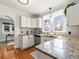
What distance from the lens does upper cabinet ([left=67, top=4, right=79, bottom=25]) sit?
1.81 metres

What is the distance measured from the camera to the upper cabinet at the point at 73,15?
1.81m

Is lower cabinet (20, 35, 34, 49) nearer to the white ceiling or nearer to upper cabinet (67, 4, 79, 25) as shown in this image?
the white ceiling

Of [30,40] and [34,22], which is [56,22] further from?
[30,40]

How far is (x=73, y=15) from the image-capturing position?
1887mm

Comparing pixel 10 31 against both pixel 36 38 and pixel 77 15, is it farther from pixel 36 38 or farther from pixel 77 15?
pixel 77 15

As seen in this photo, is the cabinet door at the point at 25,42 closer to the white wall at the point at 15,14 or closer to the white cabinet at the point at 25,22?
the white wall at the point at 15,14

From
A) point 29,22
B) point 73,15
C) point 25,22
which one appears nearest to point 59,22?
point 29,22

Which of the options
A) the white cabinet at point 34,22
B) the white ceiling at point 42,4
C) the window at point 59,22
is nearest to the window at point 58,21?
the window at point 59,22

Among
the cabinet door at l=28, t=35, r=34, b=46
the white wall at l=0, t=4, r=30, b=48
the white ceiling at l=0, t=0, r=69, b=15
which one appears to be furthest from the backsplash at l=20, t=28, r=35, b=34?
the white ceiling at l=0, t=0, r=69, b=15

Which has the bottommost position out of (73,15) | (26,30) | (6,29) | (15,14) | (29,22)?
(26,30)

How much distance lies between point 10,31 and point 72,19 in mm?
6502

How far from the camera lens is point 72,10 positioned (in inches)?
75.0

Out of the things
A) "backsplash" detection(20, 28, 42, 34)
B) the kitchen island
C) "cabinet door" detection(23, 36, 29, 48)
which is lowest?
"cabinet door" detection(23, 36, 29, 48)

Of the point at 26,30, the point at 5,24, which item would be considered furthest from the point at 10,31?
the point at 26,30
